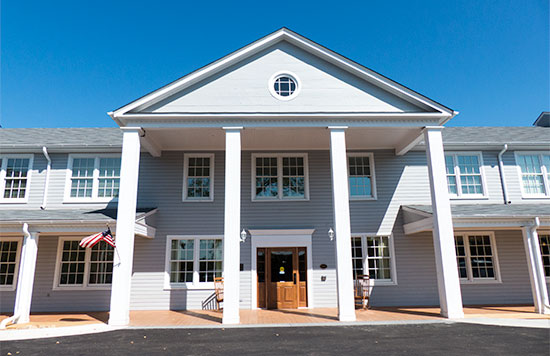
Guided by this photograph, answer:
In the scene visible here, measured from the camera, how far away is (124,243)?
10141 mm

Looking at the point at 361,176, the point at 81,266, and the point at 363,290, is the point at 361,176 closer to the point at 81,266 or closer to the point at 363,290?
the point at 363,290

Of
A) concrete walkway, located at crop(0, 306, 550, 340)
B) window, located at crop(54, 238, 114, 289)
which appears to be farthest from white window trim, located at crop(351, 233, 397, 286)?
window, located at crop(54, 238, 114, 289)

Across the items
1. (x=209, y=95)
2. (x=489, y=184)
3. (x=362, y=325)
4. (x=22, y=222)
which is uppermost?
(x=209, y=95)

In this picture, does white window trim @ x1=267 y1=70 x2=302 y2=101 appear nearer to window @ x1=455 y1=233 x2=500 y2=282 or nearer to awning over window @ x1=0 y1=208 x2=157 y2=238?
awning over window @ x1=0 y1=208 x2=157 y2=238

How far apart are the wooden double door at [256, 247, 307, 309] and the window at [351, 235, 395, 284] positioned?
6.75ft

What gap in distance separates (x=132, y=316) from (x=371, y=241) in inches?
349

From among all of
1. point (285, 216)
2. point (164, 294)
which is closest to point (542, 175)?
point (285, 216)

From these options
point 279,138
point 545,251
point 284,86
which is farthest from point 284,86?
point 545,251

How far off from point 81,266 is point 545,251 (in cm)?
1792

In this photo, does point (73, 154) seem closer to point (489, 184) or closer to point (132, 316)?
point (132, 316)

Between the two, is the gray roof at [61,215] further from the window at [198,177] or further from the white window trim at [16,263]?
the window at [198,177]

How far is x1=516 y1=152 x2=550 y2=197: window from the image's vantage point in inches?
565

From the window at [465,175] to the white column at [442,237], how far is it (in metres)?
3.71

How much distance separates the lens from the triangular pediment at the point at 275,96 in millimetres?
11320
